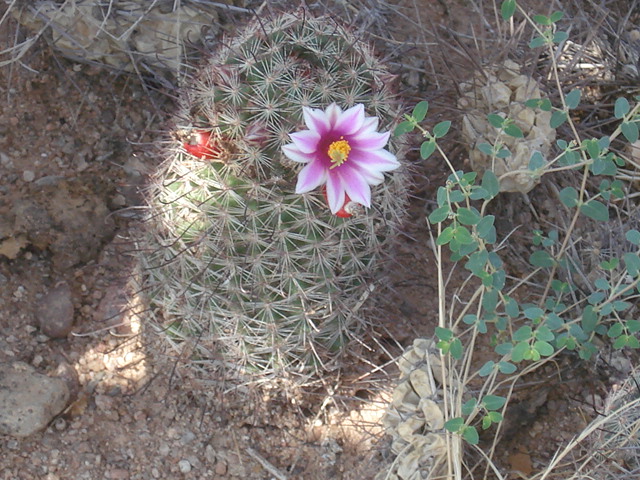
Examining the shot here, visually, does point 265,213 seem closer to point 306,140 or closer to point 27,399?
point 306,140

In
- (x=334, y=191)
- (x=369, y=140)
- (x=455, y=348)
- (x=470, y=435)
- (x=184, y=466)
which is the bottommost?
(x=184, y=466)

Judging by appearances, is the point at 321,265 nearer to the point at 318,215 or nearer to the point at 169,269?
the point at 318,215

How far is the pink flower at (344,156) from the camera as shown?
191cm

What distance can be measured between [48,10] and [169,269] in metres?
1.10

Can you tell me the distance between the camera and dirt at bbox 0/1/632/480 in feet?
7.94

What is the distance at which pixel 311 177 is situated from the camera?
191 cm

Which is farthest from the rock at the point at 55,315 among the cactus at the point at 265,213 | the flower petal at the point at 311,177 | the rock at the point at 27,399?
the flower petal at the point at 311,177

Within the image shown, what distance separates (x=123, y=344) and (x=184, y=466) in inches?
18.4

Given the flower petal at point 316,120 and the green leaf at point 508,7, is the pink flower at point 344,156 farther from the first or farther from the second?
the green leaf at point 508,7

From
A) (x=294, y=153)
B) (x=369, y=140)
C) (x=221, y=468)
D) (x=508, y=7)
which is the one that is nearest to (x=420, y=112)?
(x=369, y=140)

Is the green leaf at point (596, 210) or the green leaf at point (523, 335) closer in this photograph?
the green leaf at point (523, 335)

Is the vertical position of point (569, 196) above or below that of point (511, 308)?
above

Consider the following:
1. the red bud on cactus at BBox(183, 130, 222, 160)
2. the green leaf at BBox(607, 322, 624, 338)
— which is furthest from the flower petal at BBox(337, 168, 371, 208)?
the green leaf at BBox(607, 322, 624, 338)

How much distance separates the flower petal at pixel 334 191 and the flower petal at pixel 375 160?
A: 0.21 ft
